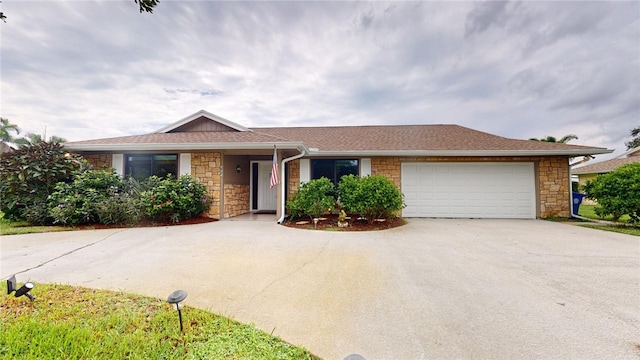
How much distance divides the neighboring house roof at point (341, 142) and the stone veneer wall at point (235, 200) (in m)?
2.02

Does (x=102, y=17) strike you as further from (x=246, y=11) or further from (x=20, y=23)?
(x=246, y=11)

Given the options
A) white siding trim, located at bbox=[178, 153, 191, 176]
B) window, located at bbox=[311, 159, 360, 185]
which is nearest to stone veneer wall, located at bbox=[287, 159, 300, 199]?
window, located at bbox=[311, 159, 360, 185]

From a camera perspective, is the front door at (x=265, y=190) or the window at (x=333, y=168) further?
the front door at (x=265, y=190)

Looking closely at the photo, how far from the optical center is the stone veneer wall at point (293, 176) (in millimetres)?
10164

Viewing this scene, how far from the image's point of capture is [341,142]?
426 inches

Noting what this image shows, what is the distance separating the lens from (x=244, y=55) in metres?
9.34

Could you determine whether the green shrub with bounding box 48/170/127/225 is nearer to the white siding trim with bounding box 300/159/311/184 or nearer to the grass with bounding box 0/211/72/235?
the grass with bounding box 0/211/72/235

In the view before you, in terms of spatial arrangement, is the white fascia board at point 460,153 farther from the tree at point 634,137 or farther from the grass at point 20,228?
the tree at point 634,137

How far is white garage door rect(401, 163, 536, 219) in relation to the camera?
Result: 9.80m

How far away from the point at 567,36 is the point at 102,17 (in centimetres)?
1447

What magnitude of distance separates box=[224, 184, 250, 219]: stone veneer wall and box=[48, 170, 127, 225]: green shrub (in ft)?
10.6

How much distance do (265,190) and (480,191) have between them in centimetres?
911

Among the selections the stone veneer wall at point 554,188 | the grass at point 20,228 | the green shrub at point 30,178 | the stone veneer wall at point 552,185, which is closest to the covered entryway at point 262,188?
the green shrub at point 30,178

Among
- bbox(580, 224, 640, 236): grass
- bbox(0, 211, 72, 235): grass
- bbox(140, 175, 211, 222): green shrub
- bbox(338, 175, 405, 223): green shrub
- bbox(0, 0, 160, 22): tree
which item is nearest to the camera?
bbox(0, 0, 160, 22): tree
